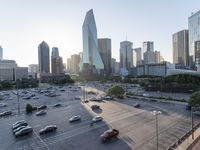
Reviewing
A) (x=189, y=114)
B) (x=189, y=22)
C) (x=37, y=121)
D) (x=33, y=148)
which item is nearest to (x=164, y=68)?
(x=189, y=22)

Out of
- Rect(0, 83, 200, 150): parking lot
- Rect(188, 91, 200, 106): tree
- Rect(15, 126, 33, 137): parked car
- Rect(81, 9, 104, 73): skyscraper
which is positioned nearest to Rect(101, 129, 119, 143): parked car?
Rect(0, 83, 200, 150): parking lot

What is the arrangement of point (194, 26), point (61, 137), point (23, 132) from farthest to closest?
point (194, 26) → point (23, 132) → point (61, 137)

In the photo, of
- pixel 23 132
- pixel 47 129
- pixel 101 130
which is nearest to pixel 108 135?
pixel 101 130

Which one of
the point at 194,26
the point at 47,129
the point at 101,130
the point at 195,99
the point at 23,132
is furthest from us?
the point at 194,26

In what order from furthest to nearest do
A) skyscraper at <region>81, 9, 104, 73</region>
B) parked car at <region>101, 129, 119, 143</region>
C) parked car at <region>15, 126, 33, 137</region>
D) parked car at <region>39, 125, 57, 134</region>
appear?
skyscraper at <region>81, 9, 104, 73</region> → parked car at <region>39, 125, 57, 134</region> → parked car at <region>15, 126, 33, 137</region> → parked car at <region>101, 129, 119, 143</region>

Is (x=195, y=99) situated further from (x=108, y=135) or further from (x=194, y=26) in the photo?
(x=194, y=26)

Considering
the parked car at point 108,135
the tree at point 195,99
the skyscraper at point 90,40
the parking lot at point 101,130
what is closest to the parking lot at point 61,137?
the parking lot at point 101,130

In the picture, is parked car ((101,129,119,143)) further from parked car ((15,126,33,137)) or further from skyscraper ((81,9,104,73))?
skyscraper ((81,9,104,73))

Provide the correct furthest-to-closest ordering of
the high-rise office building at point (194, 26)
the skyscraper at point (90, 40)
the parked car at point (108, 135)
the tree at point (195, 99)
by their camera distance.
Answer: the skyscraper at point (90, 40)
the high-rise office building at point (194, 26)
the tree at point (195, 99)
the parked car at point (108, 135)

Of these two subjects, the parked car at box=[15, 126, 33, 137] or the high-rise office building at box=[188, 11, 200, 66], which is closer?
the parked car at box=[15, 126, 33, 137]

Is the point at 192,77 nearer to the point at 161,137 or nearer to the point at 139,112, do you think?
the point at 139,112

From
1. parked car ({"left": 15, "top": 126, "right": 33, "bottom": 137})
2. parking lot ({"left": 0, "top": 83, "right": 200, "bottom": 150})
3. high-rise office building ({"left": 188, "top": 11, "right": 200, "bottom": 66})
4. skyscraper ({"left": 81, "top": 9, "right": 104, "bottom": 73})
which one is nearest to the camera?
parking lot ({"left": 0, "top": 83, "right": 200, "bottom": 150})

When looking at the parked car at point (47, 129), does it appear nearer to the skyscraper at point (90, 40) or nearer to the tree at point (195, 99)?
the tree at point (195, 99)

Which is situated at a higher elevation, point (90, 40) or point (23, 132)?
point (90, 40)
